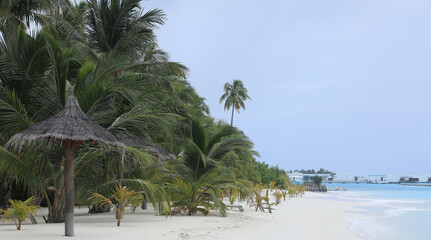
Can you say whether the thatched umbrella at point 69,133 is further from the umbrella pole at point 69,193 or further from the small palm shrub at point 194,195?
the small palm shrub at point 194,195

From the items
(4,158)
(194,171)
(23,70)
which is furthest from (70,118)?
(194,171)

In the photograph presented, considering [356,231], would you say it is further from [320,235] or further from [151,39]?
[151,39]

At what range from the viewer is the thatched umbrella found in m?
7.53

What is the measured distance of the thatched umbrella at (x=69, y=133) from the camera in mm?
7527

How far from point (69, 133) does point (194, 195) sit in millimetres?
6607

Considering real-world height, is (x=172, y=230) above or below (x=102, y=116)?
below

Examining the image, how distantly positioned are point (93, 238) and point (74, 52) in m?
5.72

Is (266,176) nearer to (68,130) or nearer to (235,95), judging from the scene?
(235,95)

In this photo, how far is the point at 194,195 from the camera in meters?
13.3

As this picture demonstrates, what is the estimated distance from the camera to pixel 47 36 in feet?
31.3

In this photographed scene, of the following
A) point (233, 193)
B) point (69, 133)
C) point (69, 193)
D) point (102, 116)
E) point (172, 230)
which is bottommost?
point (172, 230)

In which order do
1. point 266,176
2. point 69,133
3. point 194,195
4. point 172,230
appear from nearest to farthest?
point 69,133 < point 172,230 < point 194,195 < point 266,176

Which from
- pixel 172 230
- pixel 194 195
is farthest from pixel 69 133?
pixel 194 195

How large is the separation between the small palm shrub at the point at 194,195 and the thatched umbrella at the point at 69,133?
535 cm
